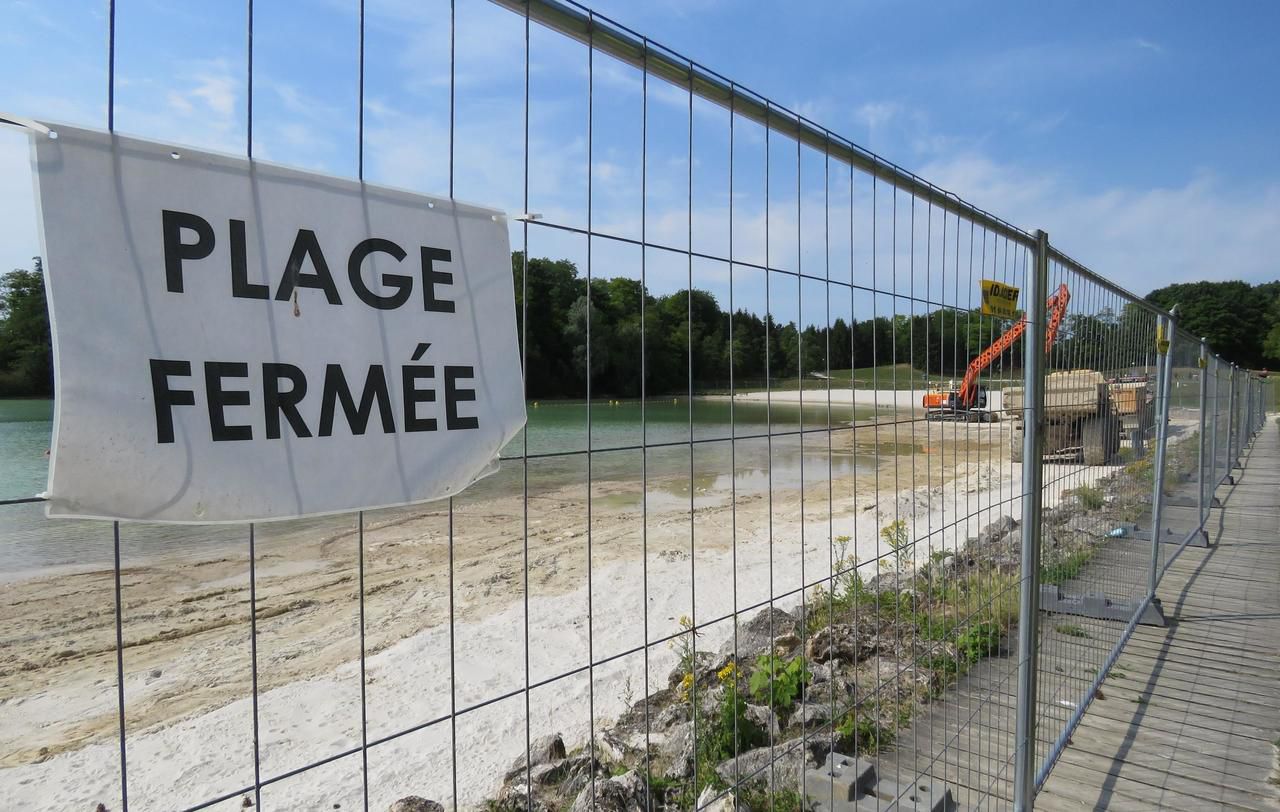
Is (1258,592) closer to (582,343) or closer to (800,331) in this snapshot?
A: (800,331)

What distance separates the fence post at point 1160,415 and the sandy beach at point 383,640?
1249mm

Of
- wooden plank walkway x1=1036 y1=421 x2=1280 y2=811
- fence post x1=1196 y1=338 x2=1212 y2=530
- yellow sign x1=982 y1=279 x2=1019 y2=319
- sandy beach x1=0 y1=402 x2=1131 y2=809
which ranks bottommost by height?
sandy beach x1=0 y1=402 x2=1131 y2=809

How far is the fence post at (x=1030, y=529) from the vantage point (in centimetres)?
302

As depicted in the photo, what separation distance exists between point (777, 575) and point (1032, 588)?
22.0 ft

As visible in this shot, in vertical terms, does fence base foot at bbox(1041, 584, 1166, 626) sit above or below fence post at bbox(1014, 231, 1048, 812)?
below

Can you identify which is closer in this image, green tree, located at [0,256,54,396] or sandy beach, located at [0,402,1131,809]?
green tree, located at [0,256,54,396]

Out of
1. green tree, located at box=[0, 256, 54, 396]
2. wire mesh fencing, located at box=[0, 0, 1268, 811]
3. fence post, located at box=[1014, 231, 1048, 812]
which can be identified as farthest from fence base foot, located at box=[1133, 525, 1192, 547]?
green tree, located at box=[0, 256, 54, 396]

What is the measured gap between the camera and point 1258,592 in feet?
20.6

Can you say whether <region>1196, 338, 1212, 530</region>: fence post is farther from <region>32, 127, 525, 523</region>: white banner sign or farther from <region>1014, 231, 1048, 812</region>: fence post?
<region>32, 127, 525, 523</region>: white banner sign

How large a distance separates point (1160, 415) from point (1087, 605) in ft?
7.43

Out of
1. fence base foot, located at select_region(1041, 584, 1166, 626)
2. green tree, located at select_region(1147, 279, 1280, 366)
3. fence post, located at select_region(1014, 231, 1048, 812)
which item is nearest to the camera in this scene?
fence post, located at select_region(1014, 231, 1048, 812)

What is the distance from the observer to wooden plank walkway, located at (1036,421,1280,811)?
10.8ft

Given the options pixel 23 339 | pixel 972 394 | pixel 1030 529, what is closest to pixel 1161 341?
pixel 972 394

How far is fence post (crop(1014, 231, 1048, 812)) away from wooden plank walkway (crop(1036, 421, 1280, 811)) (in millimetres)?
365
